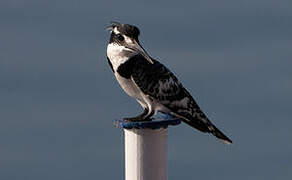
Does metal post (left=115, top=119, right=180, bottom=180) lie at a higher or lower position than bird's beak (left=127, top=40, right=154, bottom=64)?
lower

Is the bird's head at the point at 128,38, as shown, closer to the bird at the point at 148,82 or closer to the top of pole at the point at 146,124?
the bird at the point at 148,82

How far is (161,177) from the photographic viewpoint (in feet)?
66.0

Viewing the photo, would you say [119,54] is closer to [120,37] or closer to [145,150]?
[120,37]

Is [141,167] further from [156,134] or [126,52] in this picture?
[126,52]

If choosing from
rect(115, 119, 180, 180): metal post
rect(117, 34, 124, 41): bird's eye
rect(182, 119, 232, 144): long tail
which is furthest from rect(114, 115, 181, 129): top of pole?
rect(117, 34, 124, 41): bird's eye

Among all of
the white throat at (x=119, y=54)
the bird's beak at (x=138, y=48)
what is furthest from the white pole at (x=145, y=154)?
the white throat at (x=119, y=54)

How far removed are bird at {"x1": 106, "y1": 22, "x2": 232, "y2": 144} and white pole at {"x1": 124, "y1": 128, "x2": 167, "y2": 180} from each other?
1073 mm

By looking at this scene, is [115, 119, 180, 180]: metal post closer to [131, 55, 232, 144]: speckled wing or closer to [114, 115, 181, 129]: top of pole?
[114, 115, 181, 129]: top of pole

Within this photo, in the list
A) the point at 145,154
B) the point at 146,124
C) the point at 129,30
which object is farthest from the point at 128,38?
the point at 145,154

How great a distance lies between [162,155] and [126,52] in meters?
2.86

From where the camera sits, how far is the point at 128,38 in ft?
69.4

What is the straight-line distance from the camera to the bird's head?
2103 centimetres

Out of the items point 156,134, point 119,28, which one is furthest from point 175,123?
point 119,28

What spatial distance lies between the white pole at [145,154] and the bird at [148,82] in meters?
1.07
